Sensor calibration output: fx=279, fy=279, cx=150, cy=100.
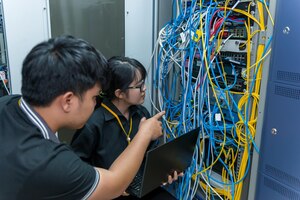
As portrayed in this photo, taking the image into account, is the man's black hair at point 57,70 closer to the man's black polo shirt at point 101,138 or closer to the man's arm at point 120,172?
the man's arm at point 120,172

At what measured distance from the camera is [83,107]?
36.0 inches

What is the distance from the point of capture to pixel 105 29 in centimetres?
195

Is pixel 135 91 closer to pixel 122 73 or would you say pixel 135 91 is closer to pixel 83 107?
pixel 122 73

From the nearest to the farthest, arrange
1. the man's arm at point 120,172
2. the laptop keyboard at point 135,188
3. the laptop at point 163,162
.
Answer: the man's arm at point 120,172, the laptop at point 163,162, the laptop keyboard at point 135,188

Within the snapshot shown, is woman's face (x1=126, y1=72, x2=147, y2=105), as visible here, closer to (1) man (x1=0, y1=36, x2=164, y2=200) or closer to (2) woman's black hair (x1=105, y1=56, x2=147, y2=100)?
(2) woman's black hair (x1=105, y1=56, x2=147, y2=100)

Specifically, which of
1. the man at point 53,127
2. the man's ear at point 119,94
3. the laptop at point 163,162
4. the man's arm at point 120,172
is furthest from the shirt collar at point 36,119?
the man's ear at point 119,94

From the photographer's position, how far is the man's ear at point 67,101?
2.82 ft

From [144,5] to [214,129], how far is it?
3.31 feet

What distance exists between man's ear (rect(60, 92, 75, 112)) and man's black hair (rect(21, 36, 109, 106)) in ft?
0.04

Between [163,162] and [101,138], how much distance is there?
362 mm

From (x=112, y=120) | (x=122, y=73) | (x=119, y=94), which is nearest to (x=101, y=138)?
(x=112, y=120)

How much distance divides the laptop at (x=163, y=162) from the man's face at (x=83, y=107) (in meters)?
0.37

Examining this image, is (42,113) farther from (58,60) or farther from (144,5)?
(144,5)

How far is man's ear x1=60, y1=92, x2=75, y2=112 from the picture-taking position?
858 millimetres
